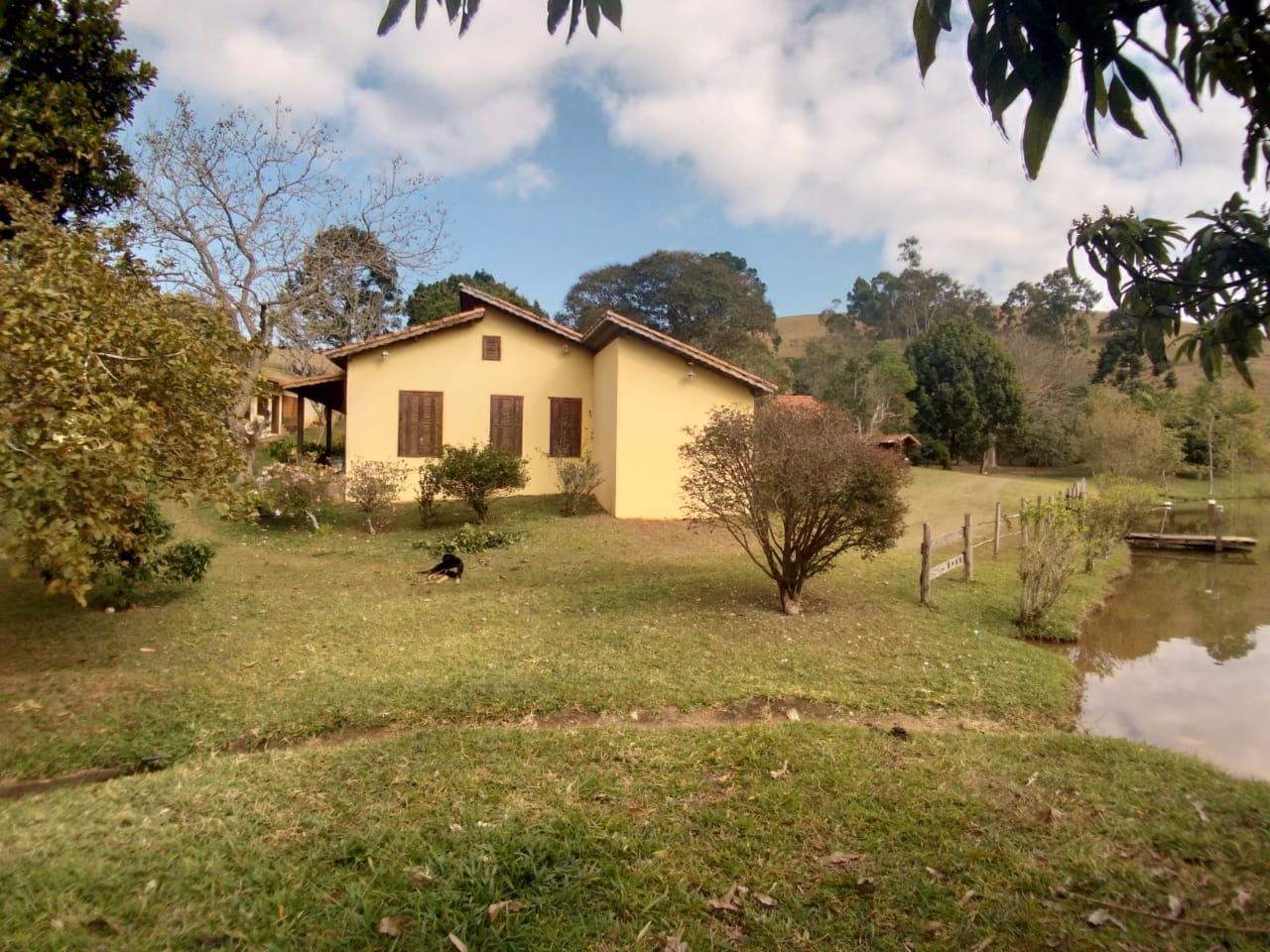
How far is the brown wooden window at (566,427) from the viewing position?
1773cm

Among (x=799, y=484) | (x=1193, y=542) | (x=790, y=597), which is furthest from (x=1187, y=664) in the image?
(x=1193, y=542)

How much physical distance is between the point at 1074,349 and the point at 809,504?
153ft

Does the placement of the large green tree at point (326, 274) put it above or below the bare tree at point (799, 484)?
above

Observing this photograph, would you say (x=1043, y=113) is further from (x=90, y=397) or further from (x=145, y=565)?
(x=145, y=565)

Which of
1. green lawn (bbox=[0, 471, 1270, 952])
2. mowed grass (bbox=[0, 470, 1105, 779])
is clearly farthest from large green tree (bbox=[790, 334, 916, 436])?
green lawn (bbox=[0, 471, 1270, 952])

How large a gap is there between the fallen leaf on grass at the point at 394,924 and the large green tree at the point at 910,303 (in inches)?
2386

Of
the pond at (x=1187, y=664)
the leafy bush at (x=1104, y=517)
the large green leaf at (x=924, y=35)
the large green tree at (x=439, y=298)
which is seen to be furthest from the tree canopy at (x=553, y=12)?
the large green tree at (x=439, y=298)

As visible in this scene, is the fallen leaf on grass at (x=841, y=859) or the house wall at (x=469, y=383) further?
the house wall at (x=469, y=383)

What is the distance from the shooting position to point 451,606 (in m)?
8.47

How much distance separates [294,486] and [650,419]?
7.26 m

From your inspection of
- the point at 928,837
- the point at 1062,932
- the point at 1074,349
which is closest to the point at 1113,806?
the point at 928,837

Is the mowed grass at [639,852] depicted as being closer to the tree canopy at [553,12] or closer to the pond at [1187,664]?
the pond at [1187,664]

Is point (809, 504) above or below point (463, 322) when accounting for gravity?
below

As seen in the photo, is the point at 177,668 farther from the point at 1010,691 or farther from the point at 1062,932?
the point at 1010,691
